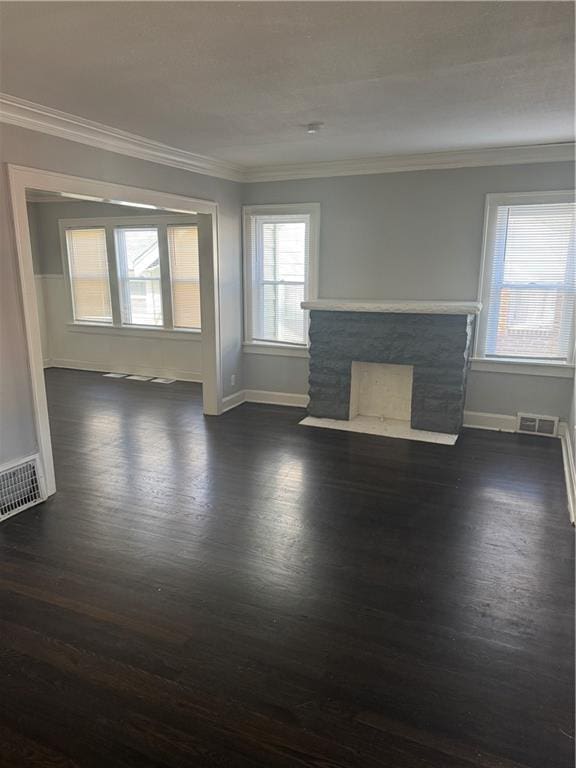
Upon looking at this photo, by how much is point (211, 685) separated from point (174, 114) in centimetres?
332

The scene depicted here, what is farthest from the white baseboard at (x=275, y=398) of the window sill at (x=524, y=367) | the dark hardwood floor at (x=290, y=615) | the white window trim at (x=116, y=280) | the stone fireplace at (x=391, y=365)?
the window sill at (x=524, y=367)

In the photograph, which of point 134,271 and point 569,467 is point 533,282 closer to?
point 569,467

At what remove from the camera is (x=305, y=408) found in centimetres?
598

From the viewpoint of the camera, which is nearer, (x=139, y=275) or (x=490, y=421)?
(x=490, y=421)

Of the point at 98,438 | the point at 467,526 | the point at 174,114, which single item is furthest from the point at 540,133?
the point at 98,438

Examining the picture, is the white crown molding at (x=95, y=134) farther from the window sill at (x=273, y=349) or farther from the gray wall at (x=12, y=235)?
the window sill at (x=273, y=349)

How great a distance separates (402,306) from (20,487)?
3.58 m

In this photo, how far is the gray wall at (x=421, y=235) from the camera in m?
4.86

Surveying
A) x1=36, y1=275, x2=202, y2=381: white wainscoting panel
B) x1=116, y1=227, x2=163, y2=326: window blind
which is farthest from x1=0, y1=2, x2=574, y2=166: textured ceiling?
x1=36, y1=275, x2=202, y2=381: white wainscoting panel

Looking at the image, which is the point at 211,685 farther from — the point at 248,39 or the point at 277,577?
the point at 248,39

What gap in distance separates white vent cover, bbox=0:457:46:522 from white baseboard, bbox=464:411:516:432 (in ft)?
13.2

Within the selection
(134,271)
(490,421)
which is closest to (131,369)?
(134,271)

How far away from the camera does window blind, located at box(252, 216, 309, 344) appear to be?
226 inches

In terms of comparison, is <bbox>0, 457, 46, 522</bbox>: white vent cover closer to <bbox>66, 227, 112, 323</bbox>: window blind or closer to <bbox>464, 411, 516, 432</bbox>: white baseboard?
<bbox>464, 411, 516, 432</bbox>: white baseboard
